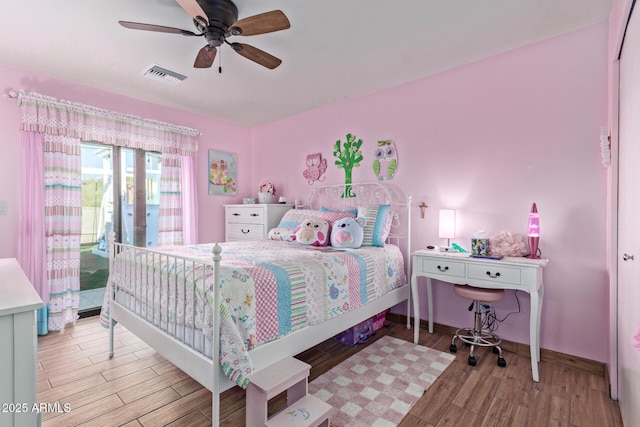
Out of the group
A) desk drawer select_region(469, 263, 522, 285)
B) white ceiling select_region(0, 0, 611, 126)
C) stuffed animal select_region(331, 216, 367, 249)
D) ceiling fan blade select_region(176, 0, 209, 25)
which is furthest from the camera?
stuffed animal select_region(331, 216, 367, 249)

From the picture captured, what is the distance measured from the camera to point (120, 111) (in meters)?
3.52

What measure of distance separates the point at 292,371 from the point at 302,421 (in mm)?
233

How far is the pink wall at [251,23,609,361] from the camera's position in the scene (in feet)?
7.32

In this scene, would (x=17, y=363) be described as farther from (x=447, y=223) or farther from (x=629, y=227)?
(x=447, y=223)

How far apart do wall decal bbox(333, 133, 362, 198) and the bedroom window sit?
Answer: 91.6 inches

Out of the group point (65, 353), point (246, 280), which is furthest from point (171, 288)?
point (65, 353)

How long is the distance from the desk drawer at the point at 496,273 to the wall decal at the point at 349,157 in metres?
1.62

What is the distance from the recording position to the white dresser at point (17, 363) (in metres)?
0.87

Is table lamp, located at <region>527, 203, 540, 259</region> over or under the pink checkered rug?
over

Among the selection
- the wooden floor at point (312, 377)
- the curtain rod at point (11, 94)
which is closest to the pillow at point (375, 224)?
the wooden floor at point (312, 377)

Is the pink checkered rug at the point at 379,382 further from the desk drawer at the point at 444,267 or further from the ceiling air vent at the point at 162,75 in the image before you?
the ceiling air vent at the point at 162,75

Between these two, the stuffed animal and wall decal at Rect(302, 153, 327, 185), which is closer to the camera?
the stuffed animal

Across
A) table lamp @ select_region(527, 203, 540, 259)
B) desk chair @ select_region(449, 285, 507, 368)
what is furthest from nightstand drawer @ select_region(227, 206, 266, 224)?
table lamp @ select_region(527, 203, 540, 259)

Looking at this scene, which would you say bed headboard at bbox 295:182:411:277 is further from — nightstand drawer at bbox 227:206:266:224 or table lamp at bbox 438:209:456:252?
nightstand drawer at bbox 227:206:266:224
